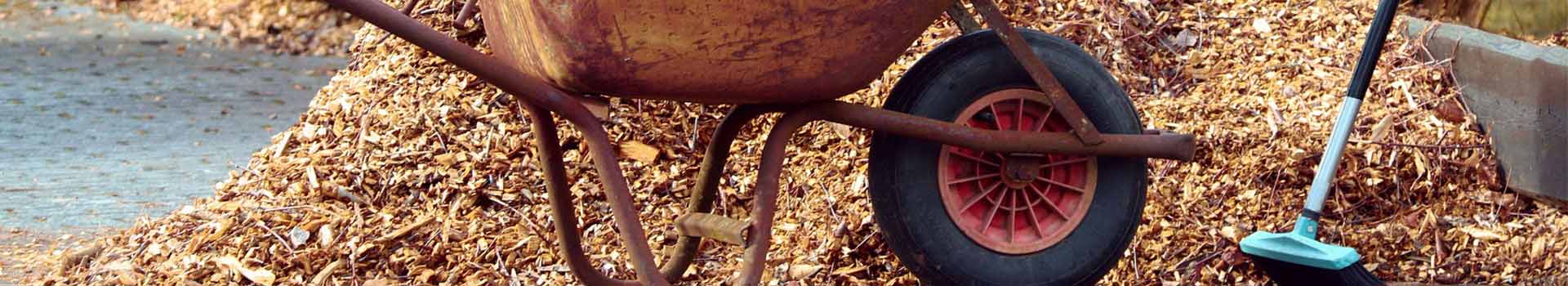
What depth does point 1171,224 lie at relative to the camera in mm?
3846

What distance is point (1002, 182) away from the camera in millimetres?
3061

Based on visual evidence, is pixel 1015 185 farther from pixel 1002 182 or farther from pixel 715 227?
pixel 715 227

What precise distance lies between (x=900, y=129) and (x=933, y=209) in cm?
25

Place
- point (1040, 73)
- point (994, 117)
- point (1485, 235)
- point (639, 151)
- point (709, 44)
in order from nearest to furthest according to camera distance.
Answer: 1. point (709, 44)
2. point (1040, 73)
3. point (994, 117)
4. point (1485, 235)
5. point (639, 151)

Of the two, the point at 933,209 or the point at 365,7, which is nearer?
the point at 365,7

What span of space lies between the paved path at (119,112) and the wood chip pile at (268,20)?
0.18m

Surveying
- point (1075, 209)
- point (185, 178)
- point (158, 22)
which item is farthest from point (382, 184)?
point (158, 22)

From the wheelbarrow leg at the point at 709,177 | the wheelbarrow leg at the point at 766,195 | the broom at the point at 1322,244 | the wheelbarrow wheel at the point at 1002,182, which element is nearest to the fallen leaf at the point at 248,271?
the wheelbarrow leg at the point at 709,177

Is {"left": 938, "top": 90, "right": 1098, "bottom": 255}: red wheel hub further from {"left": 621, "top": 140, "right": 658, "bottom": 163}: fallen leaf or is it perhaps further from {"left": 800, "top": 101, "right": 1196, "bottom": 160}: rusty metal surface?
{"left": 621, "top": 140, "right": 658, "bottom": 163}: fallen leaf

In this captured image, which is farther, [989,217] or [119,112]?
[119,112]

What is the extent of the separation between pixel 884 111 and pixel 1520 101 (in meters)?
2.15

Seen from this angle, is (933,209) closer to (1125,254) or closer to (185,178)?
(1125,254)

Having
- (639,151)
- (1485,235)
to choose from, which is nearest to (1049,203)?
(639,151)

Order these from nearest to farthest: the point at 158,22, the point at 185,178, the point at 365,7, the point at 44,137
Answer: the point at 365,7, the point at 185,178, the point at 44,137, the point at 158,22
